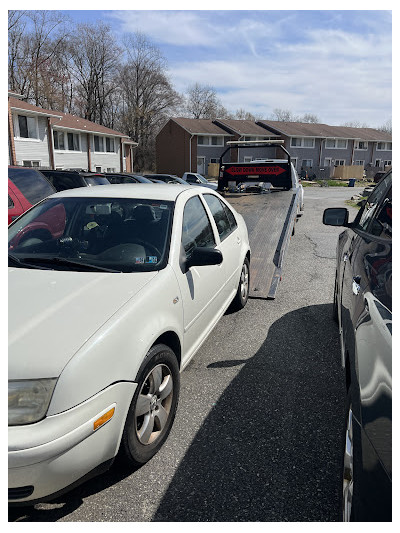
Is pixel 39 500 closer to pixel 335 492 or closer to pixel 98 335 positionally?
pixel 98 335

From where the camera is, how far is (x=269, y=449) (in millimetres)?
2627

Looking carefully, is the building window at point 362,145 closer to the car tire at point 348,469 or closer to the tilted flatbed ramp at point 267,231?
the tilted flatbed ramp at point 267,231

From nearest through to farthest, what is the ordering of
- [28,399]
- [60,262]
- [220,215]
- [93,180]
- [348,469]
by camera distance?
[348,469], [28,399], [60,262], [220,215], [93,180]

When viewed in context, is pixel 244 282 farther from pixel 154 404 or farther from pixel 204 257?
pixel 154 404

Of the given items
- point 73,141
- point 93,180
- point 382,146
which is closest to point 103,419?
point 93,180

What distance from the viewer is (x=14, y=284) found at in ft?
8.29

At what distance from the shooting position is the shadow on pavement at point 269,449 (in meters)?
2.17

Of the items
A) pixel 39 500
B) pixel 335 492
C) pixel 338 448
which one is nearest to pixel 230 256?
pixel 338 448

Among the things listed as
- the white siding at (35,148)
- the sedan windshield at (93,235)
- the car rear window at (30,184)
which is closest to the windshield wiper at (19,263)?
the sedan windshield at (93,235)

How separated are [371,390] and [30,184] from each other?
5.42 m

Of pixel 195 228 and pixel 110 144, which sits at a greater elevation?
pixel 110 144

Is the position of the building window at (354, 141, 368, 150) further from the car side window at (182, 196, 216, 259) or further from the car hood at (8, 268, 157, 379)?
the car hood at (8, 268, 157, 379)

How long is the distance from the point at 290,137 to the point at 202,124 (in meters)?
12.0

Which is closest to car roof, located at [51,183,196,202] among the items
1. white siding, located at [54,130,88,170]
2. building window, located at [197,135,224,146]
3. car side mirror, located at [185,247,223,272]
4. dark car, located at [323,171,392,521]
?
car side mirror, located at [185,247,223,272]
